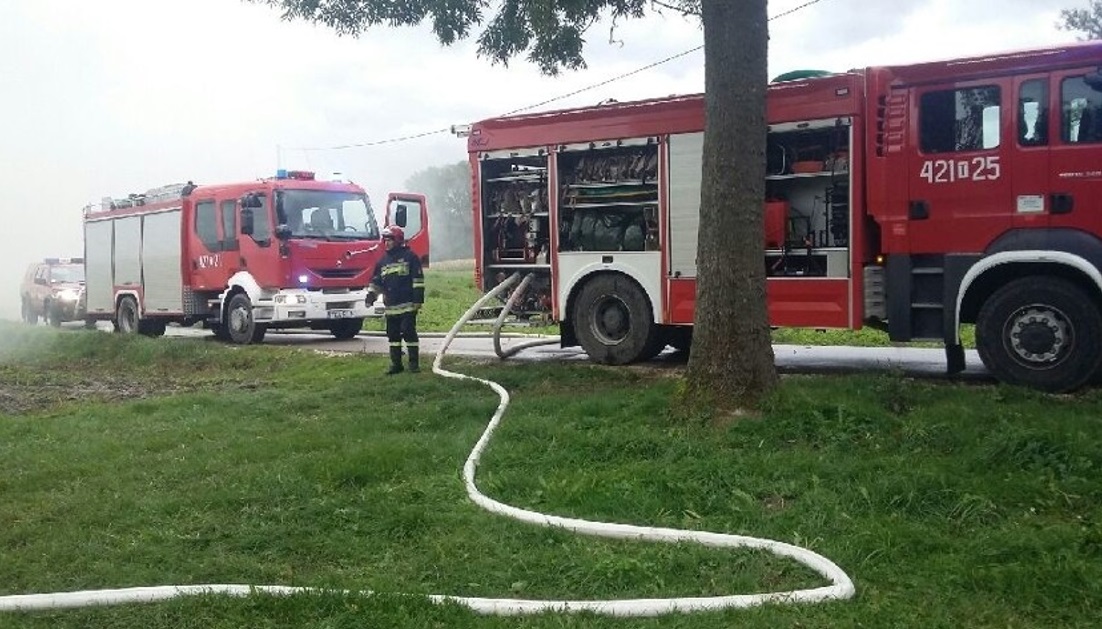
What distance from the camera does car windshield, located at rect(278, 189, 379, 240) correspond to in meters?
15.9

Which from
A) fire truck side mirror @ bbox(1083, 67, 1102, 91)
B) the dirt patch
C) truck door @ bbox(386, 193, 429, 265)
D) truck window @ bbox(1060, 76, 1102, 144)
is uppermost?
fire truck side mirror @ bbox(1083, 67, 1102, 91)

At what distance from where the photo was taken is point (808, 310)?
9.47 m

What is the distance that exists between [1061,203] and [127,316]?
17.1m

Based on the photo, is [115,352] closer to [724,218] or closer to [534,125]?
[534,125]

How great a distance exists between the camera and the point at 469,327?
14.9 metres

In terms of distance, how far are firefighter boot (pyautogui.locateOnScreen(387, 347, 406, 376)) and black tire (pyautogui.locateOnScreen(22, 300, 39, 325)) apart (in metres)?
21.5

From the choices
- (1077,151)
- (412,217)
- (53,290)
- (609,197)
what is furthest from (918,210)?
(53,290)

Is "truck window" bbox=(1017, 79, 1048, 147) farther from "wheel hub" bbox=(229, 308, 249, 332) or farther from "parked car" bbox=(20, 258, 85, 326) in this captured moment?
"parked car" bbox=(20, 258, 85, 326)

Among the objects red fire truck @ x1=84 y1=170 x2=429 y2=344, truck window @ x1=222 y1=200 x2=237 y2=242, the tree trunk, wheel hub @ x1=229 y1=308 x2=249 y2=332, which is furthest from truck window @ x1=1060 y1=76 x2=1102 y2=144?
truck window @ x1=222 y1=200 x2=237 y2=242

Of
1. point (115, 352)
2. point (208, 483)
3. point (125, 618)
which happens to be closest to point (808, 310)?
point (208, 483)

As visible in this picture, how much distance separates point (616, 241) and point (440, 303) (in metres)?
15.4

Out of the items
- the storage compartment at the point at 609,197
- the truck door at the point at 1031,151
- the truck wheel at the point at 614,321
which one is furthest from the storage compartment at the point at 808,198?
the truck wheel at the point at 614,321

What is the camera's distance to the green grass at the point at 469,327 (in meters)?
13.0

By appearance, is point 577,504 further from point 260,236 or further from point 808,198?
point 260,236
